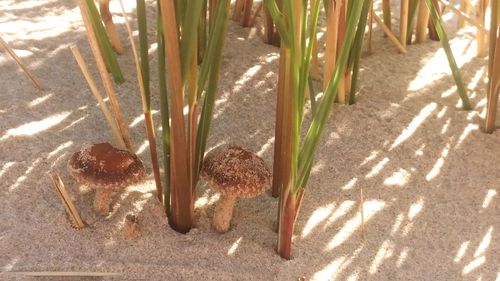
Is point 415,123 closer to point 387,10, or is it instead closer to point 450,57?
point 450,57

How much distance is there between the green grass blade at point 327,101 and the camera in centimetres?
113

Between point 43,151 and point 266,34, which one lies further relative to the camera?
point 266,34

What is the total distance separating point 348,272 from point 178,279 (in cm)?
31

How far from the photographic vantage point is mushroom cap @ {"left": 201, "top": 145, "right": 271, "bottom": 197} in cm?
128

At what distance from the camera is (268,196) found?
147 centimetres

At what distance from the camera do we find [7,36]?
6.28 feet

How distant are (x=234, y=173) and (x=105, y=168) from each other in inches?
9.0

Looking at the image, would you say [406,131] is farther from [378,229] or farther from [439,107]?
[378,229]

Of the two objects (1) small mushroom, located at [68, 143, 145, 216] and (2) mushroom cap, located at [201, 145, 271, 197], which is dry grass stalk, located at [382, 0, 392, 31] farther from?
(1) small mushroom, located at [68, 143, 145, 216]

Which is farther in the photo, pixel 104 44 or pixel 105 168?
pixel 104 44

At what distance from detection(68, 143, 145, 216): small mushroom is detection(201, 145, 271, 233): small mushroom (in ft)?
0.43

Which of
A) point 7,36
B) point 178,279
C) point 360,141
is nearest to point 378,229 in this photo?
point 360,141

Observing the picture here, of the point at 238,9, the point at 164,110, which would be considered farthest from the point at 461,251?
the point at 238,9

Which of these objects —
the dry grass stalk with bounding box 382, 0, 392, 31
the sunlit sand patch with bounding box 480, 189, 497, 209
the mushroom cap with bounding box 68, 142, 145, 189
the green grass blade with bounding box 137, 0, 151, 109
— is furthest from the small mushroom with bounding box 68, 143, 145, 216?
the dry grass stalk with bounding box 382, 0, 392, 31
